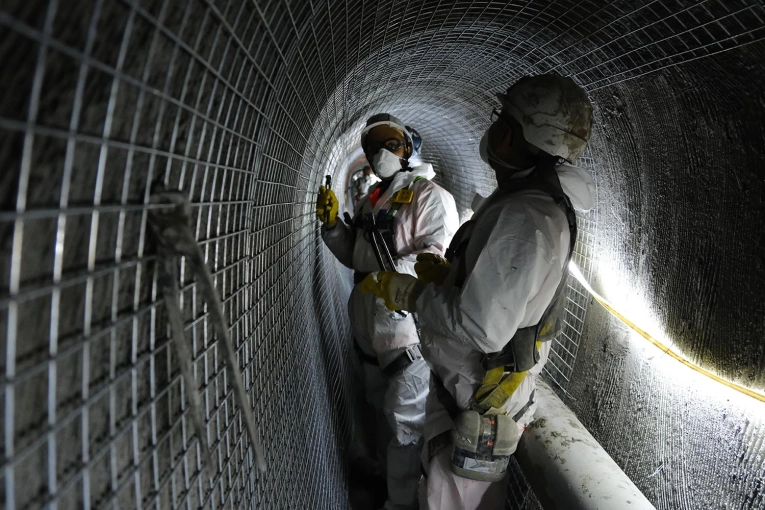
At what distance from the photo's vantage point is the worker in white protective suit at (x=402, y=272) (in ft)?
10.2

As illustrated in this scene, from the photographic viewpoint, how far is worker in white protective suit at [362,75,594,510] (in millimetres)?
1742

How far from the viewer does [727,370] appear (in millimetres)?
1922

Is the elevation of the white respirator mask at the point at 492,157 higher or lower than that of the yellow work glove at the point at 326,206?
higher

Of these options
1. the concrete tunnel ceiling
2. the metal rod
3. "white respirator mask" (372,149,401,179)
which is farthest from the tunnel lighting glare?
the metal rod

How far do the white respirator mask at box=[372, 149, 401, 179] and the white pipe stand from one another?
1915 mm

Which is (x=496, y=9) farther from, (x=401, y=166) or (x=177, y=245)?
(x=177, y=245)

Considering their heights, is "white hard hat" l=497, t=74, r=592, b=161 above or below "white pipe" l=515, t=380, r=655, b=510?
above

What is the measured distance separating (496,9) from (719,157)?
1319 millimetres

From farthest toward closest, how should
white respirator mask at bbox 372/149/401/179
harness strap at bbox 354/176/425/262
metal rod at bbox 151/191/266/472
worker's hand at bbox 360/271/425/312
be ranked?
white respirator mask at bbox 372/149/401/179 < harness strap at bbox 354/176/425/262 < worker's hand at bbox 360/271/425/312 < metal rod at bbox 151/191/266/472

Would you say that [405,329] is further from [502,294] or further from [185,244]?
[185,244]

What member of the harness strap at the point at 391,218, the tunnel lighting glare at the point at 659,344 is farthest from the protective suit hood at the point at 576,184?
the harness strap at the point at 391,218

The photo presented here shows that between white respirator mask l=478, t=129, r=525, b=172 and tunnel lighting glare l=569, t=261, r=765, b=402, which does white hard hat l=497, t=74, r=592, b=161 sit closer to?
white respirator mask l=478, t=129, r=525, b=172

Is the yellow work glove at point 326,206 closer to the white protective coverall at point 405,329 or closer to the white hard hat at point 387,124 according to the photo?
the white protective coverall at point 405,329

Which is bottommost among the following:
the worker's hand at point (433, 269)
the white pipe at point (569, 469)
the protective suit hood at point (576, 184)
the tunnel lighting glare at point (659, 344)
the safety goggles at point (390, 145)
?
the white pipe at point (569, 469)
